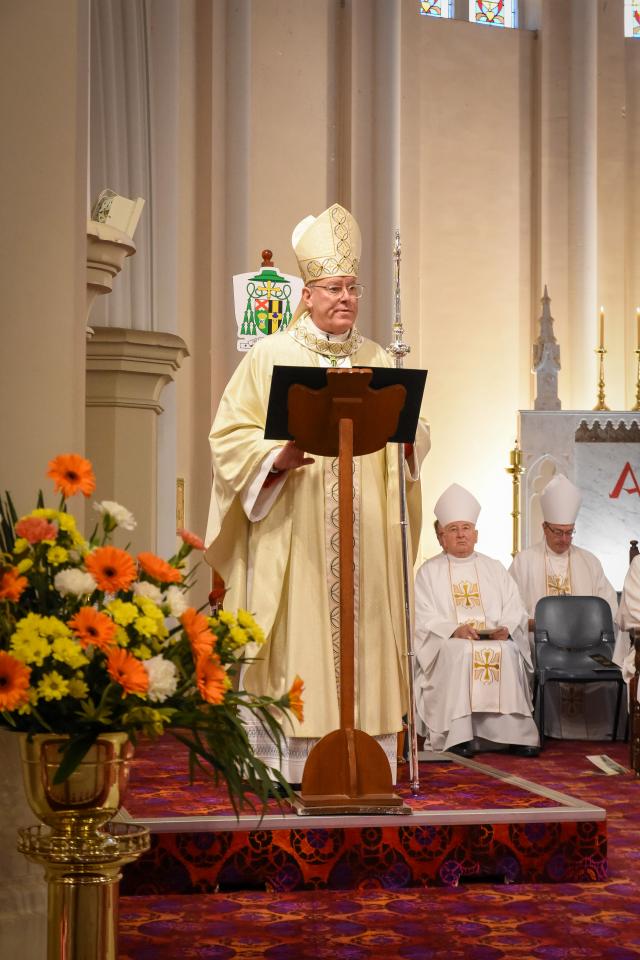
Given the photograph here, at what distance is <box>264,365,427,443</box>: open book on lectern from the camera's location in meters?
5.02

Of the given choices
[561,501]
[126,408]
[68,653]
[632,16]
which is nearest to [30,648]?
[68,653]

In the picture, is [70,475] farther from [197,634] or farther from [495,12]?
[495,12]

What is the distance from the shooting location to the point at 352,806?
16.8ft

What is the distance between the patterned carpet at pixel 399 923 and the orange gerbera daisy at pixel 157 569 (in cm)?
151

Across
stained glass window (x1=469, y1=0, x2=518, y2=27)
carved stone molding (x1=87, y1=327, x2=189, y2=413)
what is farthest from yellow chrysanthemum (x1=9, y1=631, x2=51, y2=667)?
stained glass window (x1=469, y1=0, x2=518, y2=27)

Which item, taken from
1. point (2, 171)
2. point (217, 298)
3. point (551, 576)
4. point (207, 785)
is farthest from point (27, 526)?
point (217, 298)

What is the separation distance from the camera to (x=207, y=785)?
231 inches

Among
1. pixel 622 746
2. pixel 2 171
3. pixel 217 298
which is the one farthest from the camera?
pixel 217 298

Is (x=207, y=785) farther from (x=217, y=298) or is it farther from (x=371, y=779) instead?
(x=217, y=298)

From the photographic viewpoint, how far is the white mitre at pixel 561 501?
1038 cm

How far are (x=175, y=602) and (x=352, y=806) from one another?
2.22 meters

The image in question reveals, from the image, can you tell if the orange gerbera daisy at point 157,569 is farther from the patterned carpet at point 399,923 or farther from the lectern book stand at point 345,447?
the lectern book stand at point 345,447

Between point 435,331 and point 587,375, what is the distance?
1627 mm

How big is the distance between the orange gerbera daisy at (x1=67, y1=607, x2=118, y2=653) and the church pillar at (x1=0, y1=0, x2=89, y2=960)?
38.6 inches
